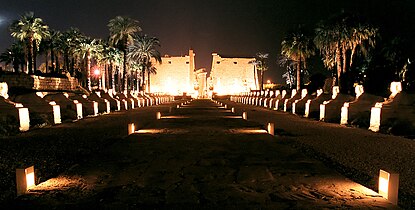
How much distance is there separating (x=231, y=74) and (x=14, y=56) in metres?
58.6

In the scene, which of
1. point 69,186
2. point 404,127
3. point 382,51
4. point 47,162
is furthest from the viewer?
point 382,51

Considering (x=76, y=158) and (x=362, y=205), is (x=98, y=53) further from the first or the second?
(x=362, y=205)

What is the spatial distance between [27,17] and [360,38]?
42.9 metres

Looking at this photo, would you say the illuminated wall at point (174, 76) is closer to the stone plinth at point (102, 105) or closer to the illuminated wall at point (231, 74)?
the illuminated wall at point (231, 74)

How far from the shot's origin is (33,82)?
44.4m

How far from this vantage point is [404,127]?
16.1 m

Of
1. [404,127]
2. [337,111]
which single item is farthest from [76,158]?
[337,111]

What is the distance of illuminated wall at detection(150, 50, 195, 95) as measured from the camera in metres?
111

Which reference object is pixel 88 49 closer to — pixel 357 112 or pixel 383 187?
pixel 357 112

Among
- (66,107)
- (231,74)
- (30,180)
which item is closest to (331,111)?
(66,107)

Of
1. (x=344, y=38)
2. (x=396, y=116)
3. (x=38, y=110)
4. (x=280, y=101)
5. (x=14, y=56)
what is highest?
(x=14, y=56)

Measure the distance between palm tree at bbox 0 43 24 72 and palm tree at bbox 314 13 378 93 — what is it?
5965 cm

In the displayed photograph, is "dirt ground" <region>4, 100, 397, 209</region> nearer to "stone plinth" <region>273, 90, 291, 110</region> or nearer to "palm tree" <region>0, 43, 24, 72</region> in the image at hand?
"stone plinth" <region>273, 90, 291, 110</region>

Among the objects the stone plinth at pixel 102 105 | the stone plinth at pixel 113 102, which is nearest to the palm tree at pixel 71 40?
the stone plinth at pixel 113 102
